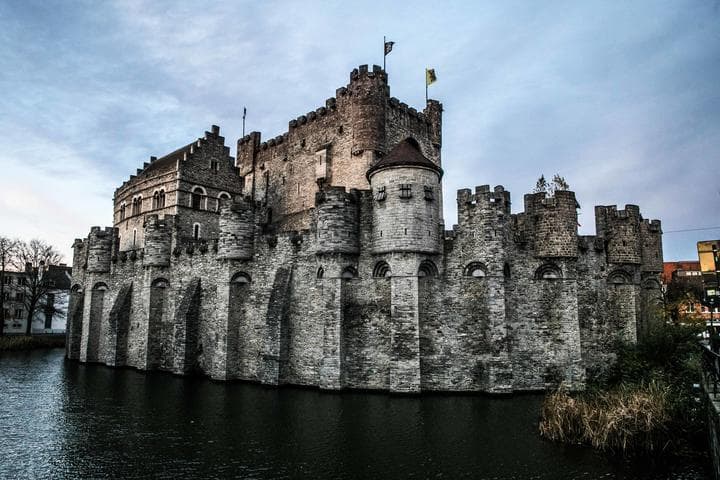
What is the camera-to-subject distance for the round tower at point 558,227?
2353 centimetres

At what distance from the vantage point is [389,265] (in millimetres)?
23562

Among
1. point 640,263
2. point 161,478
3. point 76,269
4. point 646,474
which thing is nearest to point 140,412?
point 161,478

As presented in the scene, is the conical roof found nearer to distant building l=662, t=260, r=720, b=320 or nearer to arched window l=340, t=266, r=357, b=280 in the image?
arched window l=340, t=266, r=357, b=280

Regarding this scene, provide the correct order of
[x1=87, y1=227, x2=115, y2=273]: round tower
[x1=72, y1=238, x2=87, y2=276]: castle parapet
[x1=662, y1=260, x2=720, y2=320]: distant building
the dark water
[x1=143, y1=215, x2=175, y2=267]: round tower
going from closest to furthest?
the dark water, [x1=143, y1=215, x2=175, y2=267]: round tower, [x1=87, y1=227, x2=115, y2=273]: round tower, [x1=72, y1=238, x2=87, y2=276]: castle parapet, [x1=662, y1=260, x2=720, y2=320]: distant building

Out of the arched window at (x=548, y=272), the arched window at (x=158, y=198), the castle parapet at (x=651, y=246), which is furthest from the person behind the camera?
the arched window at (x=158, y=198)

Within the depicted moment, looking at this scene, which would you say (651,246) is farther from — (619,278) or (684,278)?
(684,278)

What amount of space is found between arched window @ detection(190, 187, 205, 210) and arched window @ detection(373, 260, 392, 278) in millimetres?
21126

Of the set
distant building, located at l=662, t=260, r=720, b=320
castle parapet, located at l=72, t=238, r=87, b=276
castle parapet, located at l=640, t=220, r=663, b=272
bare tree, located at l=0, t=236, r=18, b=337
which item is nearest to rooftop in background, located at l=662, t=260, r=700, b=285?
distant building, located at l=662, t=260, r=720, b=320

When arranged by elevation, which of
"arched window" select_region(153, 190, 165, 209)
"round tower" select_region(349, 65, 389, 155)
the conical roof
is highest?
"round tower" select_region(349, 65, 389, 155)

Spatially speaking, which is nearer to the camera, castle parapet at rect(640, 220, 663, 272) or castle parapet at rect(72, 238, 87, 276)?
castle parapet at rect(640, 220, 663, 272)

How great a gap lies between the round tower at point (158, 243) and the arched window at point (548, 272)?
23.4 m

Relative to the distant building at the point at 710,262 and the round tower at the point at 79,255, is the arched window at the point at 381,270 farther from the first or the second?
the round tower at the point at 79,255

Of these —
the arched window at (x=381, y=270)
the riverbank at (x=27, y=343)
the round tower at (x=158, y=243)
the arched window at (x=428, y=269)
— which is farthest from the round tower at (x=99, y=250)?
the arched window at (x=428, y=269)

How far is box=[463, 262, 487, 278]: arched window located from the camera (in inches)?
916
